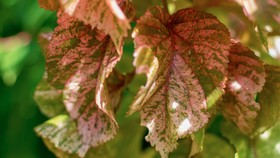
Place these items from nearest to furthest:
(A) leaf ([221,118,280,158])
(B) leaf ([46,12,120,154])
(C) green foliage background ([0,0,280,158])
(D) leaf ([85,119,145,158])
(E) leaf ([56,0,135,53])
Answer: (E) leaf ([56,0,135,53]) → (B) leaf ([46,12,120,154]) → (A) leaf ([221,118,280,158]) → (D) leaf ([85,119,145,158]) → (C) green foliage background ([0,0,280,158])

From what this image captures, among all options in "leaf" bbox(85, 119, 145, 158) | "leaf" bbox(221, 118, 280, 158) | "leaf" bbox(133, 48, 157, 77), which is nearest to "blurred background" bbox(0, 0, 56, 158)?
"leaf" bbox(85, 119, 145, 158)

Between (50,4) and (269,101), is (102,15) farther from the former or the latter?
(269,101)

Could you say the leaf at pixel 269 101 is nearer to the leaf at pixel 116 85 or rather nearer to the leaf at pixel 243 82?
the leaf at pixel 243 82

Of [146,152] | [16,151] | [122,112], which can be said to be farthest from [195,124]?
[16,151]

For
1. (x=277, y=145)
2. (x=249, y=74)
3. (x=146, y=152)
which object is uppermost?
(x=249, y=74)

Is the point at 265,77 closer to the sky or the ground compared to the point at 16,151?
closer to the sky

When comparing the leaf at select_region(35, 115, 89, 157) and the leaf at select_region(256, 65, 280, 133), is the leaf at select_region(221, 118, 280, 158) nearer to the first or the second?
the leaf at select_region(256, 65, 280, 133)

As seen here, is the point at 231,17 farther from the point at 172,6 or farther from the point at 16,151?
the point at 16,151
